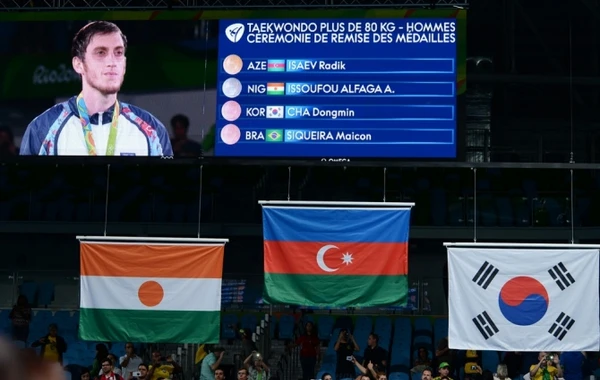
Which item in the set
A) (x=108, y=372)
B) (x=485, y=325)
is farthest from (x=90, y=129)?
(x=485, y=325)

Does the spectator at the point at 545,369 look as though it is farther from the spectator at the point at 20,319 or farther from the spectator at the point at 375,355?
the spectator at the point at 20,319

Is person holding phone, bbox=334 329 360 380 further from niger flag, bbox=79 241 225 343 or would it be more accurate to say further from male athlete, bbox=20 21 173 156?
male athlete, bbox=20 21 173 156

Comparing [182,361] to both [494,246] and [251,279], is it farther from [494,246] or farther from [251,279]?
[494,246]

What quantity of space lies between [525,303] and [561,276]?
713mm

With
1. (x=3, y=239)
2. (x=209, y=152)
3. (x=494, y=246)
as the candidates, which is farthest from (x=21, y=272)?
(x=494, y=246)

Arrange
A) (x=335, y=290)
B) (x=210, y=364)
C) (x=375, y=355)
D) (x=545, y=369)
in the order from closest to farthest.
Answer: (x=335, y=290) < (x=545, y=369) < (x=210, y=364) < (x=375, y=355)

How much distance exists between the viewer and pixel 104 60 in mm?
17328

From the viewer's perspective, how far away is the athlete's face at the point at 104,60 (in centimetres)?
1728

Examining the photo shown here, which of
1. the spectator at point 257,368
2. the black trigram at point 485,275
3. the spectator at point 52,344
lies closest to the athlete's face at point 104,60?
the spectator at point 257,368

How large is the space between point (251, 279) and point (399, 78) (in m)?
8.25

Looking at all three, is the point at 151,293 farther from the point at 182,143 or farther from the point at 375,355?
the point at 375,355

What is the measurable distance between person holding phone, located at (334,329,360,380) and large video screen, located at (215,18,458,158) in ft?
14.8

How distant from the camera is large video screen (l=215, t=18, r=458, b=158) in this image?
54.4 ft

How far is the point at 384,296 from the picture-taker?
16094 mm
